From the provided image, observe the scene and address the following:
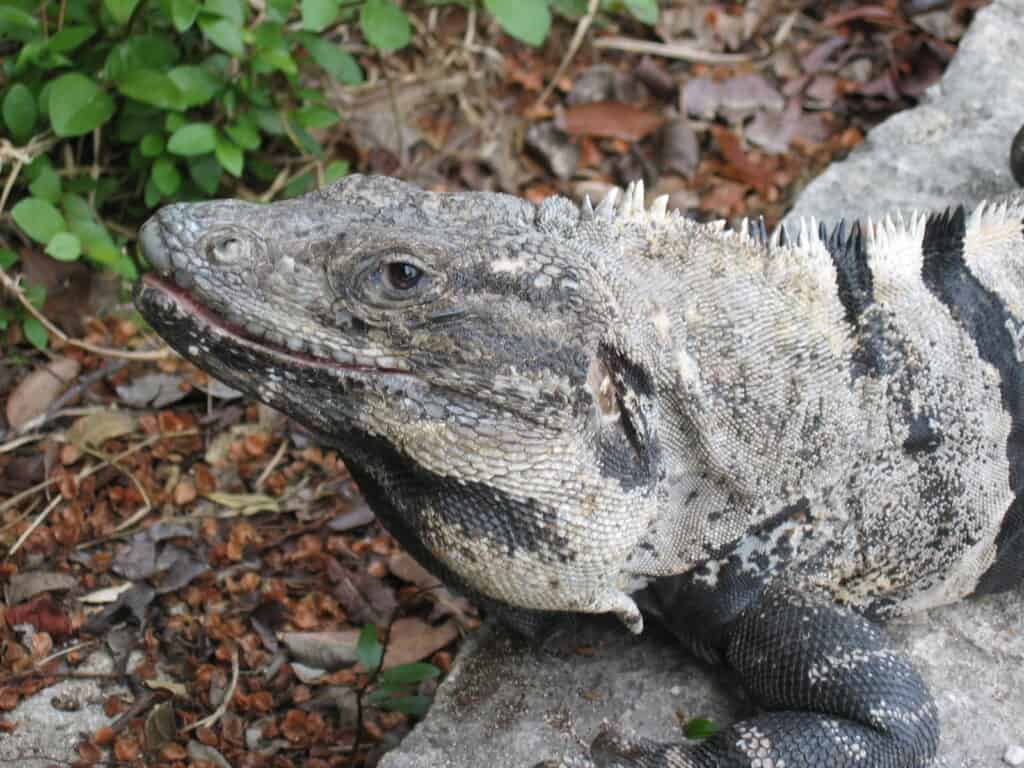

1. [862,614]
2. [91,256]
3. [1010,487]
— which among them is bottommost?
[91,256]

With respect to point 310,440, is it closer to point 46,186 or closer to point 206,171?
point 206,171

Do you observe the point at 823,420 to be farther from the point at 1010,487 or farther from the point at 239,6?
the point at 239,6

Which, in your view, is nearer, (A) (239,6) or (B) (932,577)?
(B) (932,577)

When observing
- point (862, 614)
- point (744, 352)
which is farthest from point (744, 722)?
point (744, 352)

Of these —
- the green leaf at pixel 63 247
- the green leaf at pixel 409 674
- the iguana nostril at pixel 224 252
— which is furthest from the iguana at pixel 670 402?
the green leaf at pixel 63 247

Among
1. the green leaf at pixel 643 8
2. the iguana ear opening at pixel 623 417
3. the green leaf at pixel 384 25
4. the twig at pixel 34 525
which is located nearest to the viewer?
the iguana ear opening at pixel 623 417

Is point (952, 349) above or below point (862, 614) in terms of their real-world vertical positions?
above

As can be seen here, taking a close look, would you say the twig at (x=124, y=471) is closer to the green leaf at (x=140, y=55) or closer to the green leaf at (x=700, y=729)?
the green leaf at (x=140, y=55)
